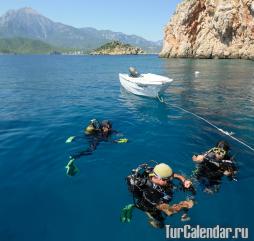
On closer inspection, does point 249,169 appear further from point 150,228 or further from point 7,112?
point 7,112

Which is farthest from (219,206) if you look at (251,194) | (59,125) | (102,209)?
(59,125)

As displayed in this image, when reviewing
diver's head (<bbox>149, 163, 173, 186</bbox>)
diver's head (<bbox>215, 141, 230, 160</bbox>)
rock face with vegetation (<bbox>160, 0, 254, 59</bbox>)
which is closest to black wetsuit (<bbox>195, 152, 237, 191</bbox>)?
diver's head (<bbox>215, 141, 230, 160</bbox>)

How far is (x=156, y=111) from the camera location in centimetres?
2214

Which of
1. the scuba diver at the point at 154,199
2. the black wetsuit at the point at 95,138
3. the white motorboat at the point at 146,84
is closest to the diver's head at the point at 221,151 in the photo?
the scuba diver at the point at 154,199

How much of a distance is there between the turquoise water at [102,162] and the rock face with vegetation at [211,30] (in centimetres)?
5988

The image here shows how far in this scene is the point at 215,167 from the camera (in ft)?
35.9

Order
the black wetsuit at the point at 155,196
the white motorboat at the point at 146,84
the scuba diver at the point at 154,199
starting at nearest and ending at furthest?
the scuba diver at the point at 154,199 → the black wetsuit at the point at 155,196 → the white motorboat at the point at 146,84

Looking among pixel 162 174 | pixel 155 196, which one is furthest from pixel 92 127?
pixel 162 174

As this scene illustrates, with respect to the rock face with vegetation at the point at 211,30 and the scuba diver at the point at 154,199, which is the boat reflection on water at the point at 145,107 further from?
the rock face with vegetation at the point at 211,30

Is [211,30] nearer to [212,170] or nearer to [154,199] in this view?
[212,170]

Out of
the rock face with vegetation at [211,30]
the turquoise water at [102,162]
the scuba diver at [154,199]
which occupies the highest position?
A: the rock face with vegetation at [211,30]

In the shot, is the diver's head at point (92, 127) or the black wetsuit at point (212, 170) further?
the diver's head at point (92, 127)

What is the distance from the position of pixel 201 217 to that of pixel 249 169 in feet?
13.7

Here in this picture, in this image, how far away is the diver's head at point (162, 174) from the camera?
27.8ft
